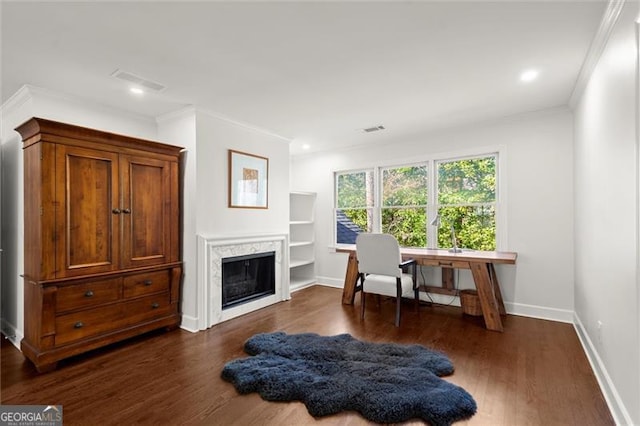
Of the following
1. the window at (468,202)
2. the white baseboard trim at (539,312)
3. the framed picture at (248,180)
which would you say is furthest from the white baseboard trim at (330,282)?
the white baseboard trim at (539,312)

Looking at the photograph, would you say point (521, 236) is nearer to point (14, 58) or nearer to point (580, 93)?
point (580, 93)

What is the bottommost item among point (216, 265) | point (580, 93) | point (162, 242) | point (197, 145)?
point (216, 265)

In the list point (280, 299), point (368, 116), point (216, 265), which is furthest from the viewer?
point (280, 299)

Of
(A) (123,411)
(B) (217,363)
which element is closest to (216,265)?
(B) (217,363)

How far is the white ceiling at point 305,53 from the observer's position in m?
1.77

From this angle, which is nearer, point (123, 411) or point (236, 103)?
point (123, 411)

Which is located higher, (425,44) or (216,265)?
(425,44)

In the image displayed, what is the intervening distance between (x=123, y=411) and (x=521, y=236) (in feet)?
13.8

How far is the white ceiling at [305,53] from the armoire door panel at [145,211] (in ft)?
2.38

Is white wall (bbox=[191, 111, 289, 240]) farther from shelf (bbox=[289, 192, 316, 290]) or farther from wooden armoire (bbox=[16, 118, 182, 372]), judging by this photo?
shelf (bbox=[289, 192, 316, 290])

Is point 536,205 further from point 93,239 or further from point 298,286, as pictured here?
point 93,239

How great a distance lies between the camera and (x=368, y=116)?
364 centimetres

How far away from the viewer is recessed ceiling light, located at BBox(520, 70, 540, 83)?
101 inches

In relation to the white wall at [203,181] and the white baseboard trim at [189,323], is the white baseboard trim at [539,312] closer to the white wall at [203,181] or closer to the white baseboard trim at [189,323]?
the white wall at [203,181]
